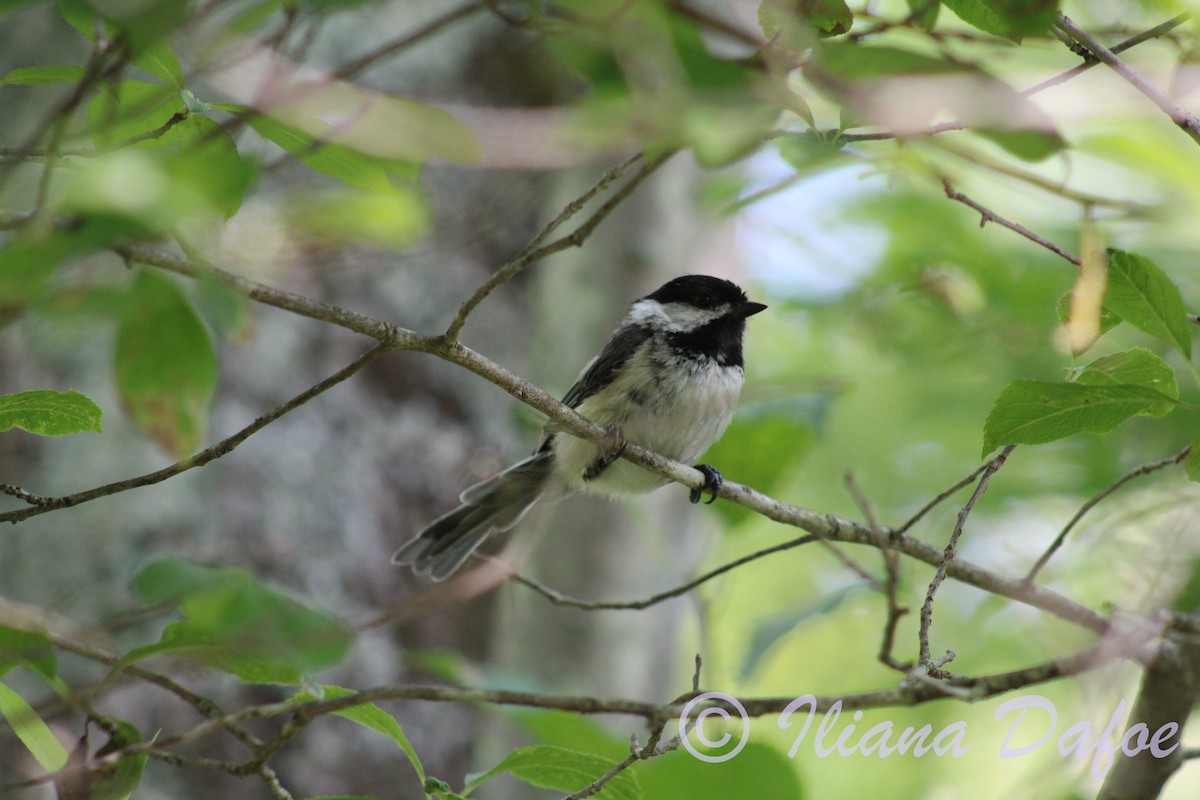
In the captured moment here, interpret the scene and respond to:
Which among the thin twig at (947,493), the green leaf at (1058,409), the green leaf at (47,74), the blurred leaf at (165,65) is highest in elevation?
the green leaf at (47,74)

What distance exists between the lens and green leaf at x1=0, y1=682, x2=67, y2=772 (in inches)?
54.9

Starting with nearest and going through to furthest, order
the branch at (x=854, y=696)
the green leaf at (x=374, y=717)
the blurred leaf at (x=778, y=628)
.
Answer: the green leaf at (x=374, y=717) → the branch at (x=854, y=696) → the blurred leaf at (x=778, y=628)

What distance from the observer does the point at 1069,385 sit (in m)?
1.54

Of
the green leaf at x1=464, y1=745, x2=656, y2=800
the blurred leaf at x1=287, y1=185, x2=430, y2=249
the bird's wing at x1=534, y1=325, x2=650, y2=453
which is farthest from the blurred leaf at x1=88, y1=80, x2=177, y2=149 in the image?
the bird's wing at x1=534, y1=325, x2=650, y2=453

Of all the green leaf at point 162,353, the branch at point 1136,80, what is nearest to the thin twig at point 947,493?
the branch at point 1136,80

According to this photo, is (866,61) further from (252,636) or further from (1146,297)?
(252,636)

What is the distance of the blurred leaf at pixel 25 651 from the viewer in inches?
55.2

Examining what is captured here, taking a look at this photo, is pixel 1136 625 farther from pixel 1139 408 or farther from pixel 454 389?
pixel 454 389

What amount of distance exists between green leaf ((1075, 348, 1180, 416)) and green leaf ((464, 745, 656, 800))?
1020 millimetres

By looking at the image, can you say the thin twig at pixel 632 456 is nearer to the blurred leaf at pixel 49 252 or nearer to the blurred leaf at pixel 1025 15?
the blurred leaf at pixel 49 252

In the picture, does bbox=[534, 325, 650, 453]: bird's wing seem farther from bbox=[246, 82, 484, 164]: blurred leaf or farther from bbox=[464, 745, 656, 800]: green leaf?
bbox=[246, 82, 484, 164]: blurred leaf

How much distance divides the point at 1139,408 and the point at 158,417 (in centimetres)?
183

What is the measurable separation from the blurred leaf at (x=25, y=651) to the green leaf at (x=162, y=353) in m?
0.53

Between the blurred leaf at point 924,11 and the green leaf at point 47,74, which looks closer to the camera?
the green leaf at point 47,74
